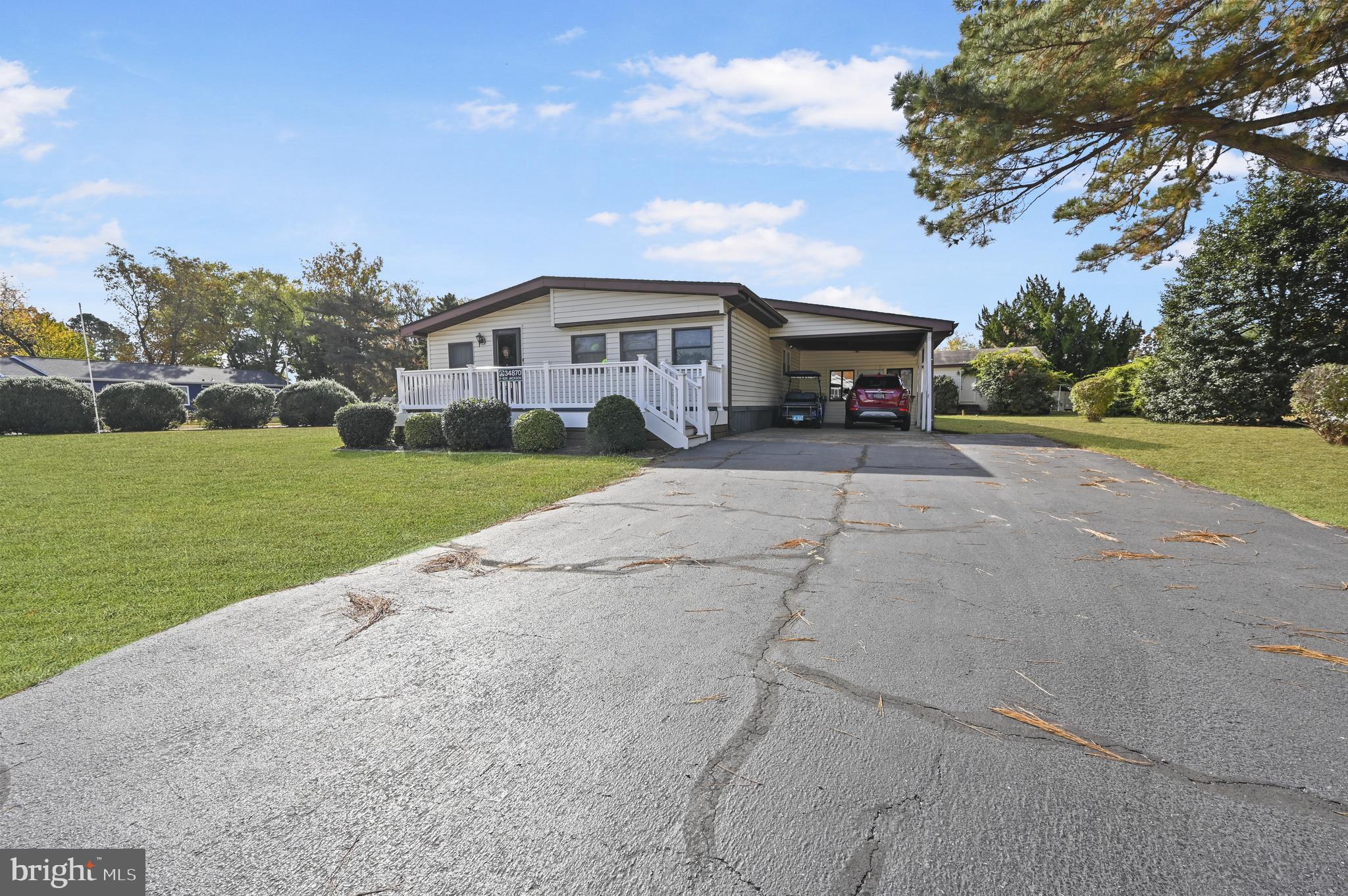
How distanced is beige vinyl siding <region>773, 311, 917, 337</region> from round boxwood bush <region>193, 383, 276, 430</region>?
64.8 ft

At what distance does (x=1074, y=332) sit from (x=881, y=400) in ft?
69.0

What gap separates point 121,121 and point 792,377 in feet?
59.8

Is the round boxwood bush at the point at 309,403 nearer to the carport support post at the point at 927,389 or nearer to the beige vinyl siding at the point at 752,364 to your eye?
the beige vinyl siding at the point at 752,364

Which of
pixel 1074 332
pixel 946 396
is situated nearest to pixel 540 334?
pixel 946 396

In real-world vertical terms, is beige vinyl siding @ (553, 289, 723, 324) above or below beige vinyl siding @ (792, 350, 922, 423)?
above

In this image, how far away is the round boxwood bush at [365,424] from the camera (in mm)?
12094

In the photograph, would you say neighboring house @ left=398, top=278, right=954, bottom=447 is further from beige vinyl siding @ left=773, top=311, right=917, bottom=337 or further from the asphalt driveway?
the asphalt driveway

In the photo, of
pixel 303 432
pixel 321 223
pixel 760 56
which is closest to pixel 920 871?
pixel 760 56

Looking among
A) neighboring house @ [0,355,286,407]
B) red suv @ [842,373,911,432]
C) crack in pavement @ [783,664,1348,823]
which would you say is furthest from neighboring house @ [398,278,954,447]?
neighboring house @ [0,355,286,407]

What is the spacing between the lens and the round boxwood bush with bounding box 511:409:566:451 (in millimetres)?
10471

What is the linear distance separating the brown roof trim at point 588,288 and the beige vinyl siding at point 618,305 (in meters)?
0.23

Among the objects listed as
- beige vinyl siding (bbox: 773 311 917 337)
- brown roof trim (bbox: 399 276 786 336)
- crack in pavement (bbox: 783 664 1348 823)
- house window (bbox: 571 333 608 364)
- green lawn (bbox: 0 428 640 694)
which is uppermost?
brown roof trim (bbox: 399 276 786 336)

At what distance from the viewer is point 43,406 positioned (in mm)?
16484

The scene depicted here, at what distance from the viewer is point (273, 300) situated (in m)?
44.3
